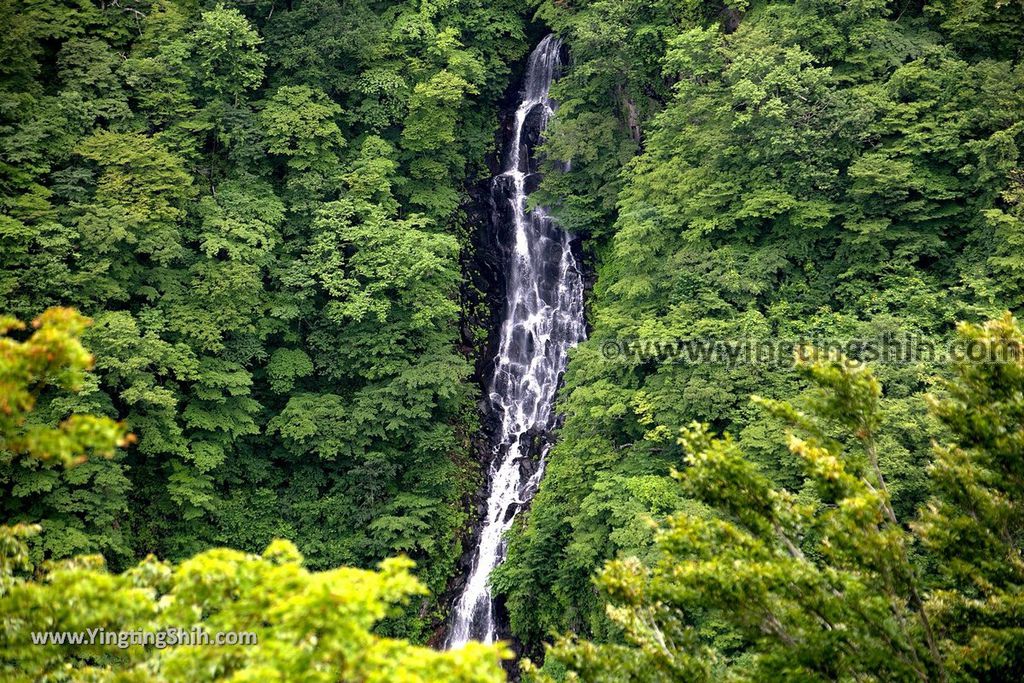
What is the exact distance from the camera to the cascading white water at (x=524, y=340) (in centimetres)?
2191

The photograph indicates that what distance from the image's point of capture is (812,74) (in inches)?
723

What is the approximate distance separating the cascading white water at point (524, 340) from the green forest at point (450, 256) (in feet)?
1.89

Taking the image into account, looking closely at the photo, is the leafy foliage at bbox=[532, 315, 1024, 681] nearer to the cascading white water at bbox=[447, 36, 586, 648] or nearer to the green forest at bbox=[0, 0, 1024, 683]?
the green forest at bbox=[0, 0, 1024, 683]

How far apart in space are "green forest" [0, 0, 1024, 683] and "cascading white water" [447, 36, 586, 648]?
0.57 meters

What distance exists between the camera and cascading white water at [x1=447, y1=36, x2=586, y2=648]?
2191cm

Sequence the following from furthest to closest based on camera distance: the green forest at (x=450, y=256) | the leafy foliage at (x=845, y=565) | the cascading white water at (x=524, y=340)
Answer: the cascading white water at (x=524, y=340) < the green forest at (x=450, y=256) < the leafy foliage at (x=845, y=565)

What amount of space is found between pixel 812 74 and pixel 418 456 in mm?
13510

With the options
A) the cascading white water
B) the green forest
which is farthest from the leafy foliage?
the cascading white water

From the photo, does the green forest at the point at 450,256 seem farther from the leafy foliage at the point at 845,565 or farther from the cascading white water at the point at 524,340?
the leafy foliage at the point at 845,565

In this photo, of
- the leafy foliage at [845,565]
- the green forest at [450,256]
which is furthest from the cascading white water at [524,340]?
the leafy foliage at [845,565]

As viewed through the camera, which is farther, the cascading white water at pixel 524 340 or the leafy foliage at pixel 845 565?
the cascading white water at pixel 524 340

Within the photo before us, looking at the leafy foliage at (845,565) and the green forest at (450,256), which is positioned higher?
the green forest at (450,256)

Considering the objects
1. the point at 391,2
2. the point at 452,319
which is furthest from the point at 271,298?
the point at 391,2

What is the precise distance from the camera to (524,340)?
2427 centimetres
